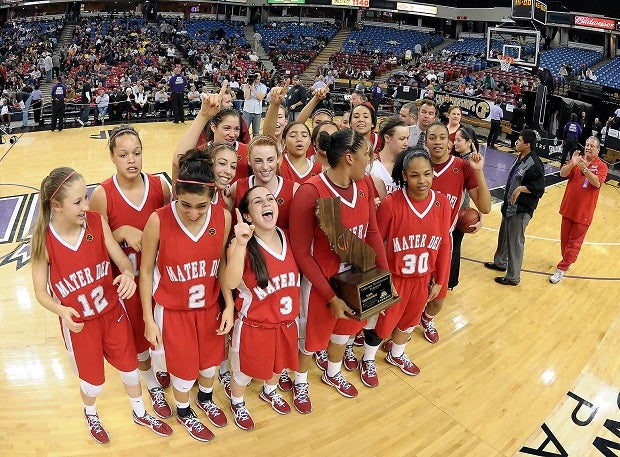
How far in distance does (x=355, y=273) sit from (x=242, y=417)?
1208mm

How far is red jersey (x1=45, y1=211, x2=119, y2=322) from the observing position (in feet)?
8.37

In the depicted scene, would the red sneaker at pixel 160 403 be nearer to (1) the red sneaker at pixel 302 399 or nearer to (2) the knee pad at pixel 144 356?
(2) the knee pad at pixel 144 356

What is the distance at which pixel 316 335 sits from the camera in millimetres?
3162

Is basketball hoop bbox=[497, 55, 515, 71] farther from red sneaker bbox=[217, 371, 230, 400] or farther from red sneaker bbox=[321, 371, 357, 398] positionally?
red sneaker bbox=[217, 371, 230, 400]

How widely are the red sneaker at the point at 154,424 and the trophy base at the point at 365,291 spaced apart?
138cm

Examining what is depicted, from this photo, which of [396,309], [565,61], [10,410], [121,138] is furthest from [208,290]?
[565,61]

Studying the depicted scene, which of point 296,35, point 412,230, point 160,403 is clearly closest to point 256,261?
point 412,230

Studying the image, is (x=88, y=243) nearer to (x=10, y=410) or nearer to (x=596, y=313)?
(x=10, y=410)

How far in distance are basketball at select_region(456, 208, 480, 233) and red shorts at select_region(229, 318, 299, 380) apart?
6.56ft

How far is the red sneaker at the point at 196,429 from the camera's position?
3068mm

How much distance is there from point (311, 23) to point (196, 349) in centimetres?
3062

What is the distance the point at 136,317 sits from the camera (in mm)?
2990

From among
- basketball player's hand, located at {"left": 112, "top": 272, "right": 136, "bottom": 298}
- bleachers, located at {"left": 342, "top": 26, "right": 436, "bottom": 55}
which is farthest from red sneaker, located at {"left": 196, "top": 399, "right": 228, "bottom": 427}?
bleachers, located at {"left": 342, "top": 26, "right": 436, "bottom": 55}

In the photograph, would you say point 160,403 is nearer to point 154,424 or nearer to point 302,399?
point 154,424
